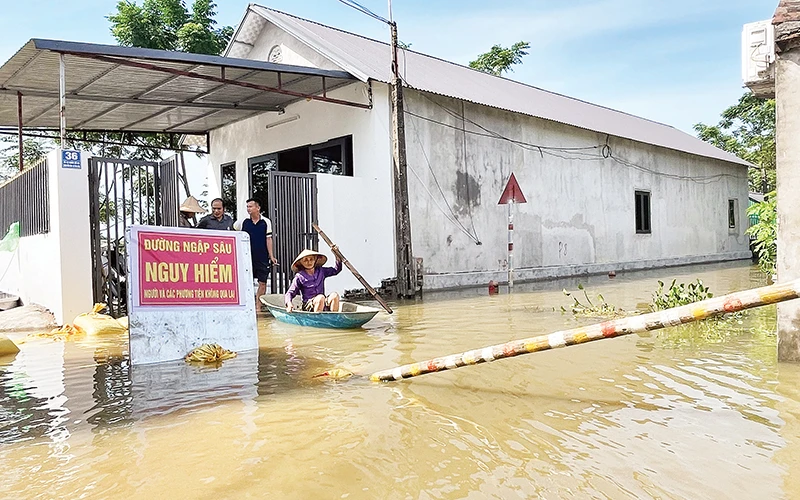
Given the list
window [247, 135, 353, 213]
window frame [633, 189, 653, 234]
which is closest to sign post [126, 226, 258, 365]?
window [247, 135, 353, 213]

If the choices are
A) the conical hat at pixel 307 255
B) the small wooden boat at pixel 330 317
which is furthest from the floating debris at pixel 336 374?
the conical hat at pixel 307 255

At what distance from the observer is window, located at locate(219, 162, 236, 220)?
1688 cm

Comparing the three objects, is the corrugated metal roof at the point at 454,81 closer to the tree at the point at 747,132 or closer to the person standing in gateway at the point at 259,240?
the person standing in gateway at the point at 259,240

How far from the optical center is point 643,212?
2073cm

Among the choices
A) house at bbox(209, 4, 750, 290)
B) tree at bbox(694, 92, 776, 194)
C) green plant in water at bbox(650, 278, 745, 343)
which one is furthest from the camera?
tree at bbox(694, 92, 776, 194)

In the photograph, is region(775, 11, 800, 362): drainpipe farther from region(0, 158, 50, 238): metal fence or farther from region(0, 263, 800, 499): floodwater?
region(0, 158, 50, 238): metal fence

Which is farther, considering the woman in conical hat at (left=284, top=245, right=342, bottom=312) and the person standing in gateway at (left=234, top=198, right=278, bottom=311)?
the person standing in gateway at (left=234, top=198, right=278, bottom=311)

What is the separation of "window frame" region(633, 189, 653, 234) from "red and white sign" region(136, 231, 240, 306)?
53.2ft

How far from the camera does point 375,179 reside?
12.7 m

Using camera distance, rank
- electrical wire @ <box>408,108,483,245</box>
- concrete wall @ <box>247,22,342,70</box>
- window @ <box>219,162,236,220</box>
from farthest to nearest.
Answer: window @ <box>219,162,236,220</box>
concrete wall @ <box>247,22,342,70</box>
electrical wire @ <box>408,108,483,245</box>

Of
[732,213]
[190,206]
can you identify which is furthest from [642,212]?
[190,206]

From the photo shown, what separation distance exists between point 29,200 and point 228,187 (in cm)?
714

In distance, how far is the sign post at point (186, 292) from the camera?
625 centimetres

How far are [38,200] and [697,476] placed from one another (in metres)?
9.57
